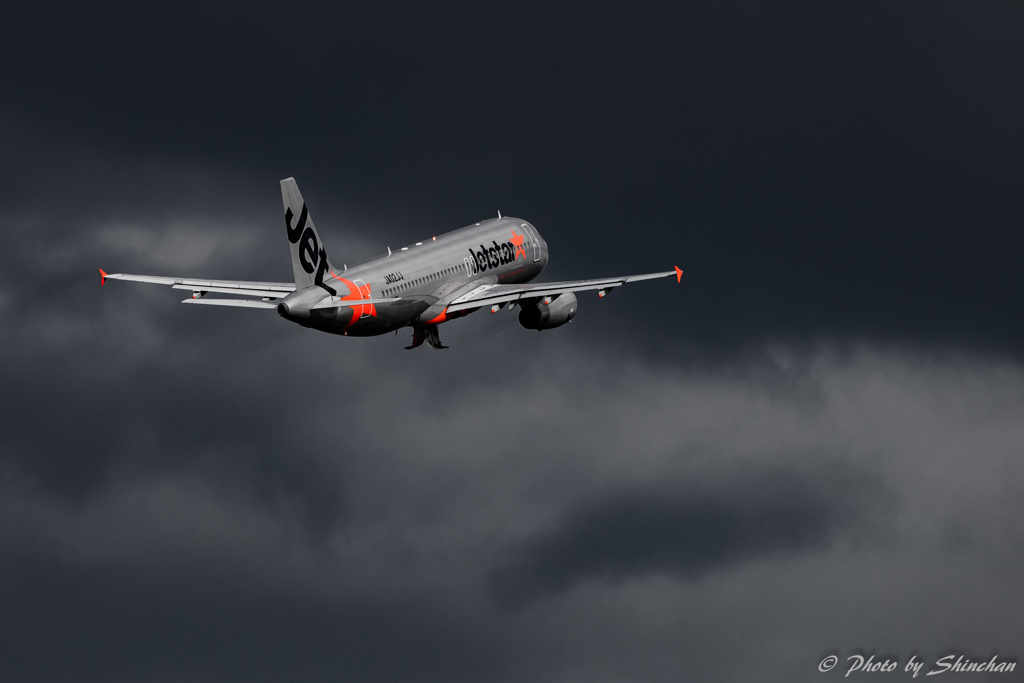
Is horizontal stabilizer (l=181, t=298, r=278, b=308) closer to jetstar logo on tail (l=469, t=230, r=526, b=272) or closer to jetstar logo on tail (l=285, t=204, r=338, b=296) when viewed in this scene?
jetstar logo on tail (l=285, t=204, r=338, b=296)

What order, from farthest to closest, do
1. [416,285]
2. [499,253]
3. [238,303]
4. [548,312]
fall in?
[499,253], [548,312], [416,285], [238,303]

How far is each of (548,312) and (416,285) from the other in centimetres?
1149

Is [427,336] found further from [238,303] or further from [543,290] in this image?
[238,303]

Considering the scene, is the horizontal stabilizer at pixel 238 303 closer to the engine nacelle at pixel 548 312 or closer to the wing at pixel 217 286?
the wing at pixel 217 286

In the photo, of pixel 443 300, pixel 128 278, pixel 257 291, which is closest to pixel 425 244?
pixel 443 300

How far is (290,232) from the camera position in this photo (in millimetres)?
101938

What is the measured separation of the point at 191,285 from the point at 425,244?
15536mm

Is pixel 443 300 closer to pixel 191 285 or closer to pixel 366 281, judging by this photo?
pixel 366 281

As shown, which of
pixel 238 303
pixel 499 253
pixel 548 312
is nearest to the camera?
pixel 238 303

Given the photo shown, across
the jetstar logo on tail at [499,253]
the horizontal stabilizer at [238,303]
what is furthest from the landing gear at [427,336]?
the horizontal stabilizer at [238,303]

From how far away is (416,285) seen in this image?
109 meters

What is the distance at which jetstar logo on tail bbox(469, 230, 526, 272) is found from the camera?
385 feet

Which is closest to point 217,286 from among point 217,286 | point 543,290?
point 217,286

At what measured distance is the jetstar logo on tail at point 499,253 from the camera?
11744cm
